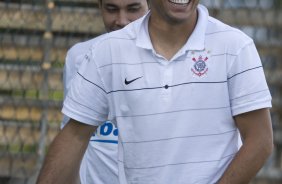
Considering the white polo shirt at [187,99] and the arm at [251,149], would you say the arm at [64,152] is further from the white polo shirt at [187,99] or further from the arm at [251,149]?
the arm at [251,149]

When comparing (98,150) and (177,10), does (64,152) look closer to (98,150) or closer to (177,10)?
(177,10)

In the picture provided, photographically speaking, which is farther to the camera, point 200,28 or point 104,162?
point 104,162

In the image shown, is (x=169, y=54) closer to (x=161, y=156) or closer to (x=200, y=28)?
(x=200, y=28)

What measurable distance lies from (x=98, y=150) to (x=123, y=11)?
2.14ft

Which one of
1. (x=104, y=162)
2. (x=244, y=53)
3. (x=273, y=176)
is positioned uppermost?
(x=244, y=53)

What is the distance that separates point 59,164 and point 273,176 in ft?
10.2

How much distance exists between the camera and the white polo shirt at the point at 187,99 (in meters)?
2.87

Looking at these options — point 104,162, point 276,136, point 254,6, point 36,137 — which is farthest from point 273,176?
point 104,162

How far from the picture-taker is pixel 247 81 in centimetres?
284

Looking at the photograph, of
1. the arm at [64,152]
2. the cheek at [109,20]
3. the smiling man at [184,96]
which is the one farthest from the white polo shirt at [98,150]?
the smiling man at [184,96]

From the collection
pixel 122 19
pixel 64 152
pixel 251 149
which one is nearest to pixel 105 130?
pixel 122 19

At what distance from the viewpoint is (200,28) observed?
295 cm

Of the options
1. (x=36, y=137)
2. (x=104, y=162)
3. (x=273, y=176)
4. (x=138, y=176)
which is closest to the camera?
(x=138, y=176)

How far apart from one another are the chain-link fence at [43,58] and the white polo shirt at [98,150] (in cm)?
214
